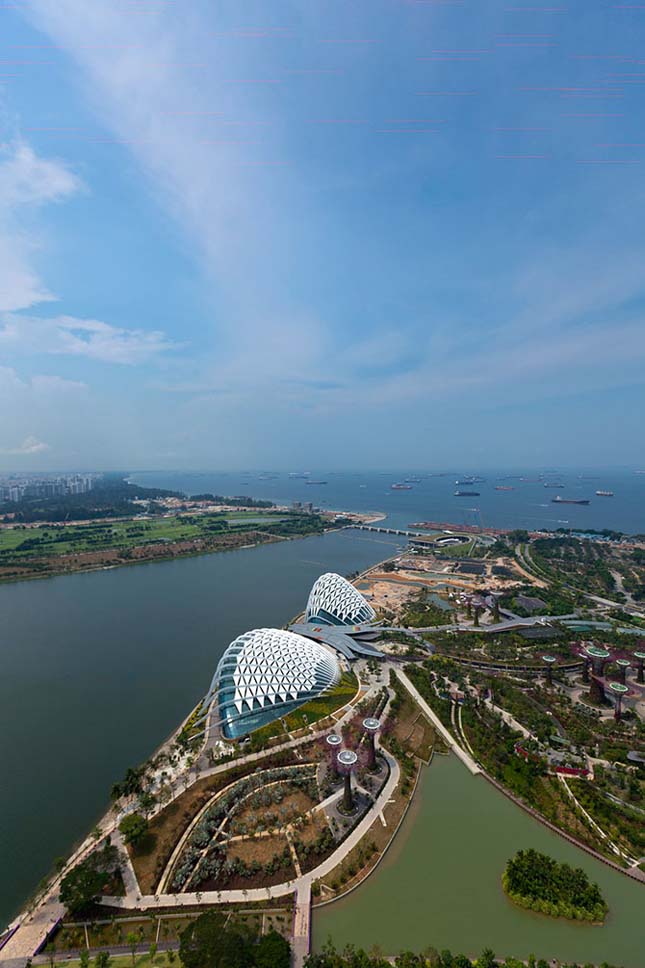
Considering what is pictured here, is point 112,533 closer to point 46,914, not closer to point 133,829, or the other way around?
point 133,829

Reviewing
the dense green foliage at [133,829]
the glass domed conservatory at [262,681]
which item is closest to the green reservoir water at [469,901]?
the dense green foliage at [133,829]

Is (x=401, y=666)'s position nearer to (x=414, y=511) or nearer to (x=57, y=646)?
(x=57, y=646)

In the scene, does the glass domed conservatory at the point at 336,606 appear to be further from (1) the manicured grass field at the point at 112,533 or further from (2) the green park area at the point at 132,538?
(1) the manicured grass field at the point at 112,533

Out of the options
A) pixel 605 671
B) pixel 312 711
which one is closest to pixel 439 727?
pixel 312 711

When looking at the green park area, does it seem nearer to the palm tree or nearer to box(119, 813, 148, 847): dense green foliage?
box(119, 813, 148, 847): dense green foliage

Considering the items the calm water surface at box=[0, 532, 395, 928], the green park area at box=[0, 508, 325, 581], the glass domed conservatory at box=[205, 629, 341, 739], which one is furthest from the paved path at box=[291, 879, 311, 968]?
the green park area at box=[0, 508, 325, 581]

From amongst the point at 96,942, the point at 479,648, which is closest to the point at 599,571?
the point at 479,648
